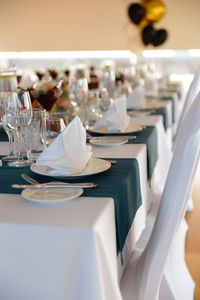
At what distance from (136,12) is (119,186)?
→ 257 inches

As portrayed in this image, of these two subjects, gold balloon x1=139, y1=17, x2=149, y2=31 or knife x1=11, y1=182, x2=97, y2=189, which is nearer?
knife x1=11, y1=182, x2=97, y2=189

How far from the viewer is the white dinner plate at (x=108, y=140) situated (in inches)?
66.1

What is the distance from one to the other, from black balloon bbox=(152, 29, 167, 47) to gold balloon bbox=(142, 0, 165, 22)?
579 millimetres

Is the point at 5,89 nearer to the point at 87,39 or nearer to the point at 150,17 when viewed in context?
the point at 150,17

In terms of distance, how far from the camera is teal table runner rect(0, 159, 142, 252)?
114 centimetres

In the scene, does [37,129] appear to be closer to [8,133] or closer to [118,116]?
[8,133]

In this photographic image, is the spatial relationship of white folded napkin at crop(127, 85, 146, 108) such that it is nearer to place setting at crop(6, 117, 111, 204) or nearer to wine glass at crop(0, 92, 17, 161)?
wine glass at crop(0, 92, 17, 161)

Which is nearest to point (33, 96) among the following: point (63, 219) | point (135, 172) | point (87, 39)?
point (135, 172)

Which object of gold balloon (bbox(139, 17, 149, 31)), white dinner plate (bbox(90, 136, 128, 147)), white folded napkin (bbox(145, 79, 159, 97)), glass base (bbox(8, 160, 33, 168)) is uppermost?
gold balloon (bbox(139, 17, 149, 31))

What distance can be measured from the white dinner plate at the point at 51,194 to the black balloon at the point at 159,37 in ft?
23.2

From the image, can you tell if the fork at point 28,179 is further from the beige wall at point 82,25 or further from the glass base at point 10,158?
the beige wall at point 82,25

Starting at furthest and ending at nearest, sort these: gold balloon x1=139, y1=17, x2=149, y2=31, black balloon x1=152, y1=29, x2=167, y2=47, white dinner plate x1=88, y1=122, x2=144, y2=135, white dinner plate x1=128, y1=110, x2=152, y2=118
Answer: black balloon x1=152, y1=29, x2=167, y2=47, gold balloon x1=139, y1=17, x2=149, y2=31, white dinner plate x1=128, y1=110, x2=152, y2=118, white dinner plate x1=88, y1=122, x2=144, y2=135

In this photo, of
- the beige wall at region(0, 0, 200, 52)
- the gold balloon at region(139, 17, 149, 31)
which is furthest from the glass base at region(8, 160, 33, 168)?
the beige wall at region(0, 0, 200, 52)

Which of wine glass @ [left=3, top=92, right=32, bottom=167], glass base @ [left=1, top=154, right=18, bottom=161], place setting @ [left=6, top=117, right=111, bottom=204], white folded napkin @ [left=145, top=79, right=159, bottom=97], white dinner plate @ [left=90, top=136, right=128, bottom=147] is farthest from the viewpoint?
white folded napkin @ [left=145, top=79, right=159, bottom=97]
